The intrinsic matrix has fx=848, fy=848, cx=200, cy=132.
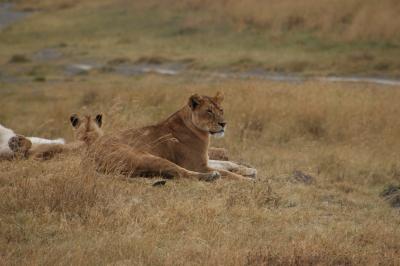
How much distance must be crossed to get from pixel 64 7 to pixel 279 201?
41655mm

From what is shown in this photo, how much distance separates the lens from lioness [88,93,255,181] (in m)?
8.61

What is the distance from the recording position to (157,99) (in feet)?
54.0

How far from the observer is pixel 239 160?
11.2 metres

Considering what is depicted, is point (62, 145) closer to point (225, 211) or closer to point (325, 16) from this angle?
point (225, 211)

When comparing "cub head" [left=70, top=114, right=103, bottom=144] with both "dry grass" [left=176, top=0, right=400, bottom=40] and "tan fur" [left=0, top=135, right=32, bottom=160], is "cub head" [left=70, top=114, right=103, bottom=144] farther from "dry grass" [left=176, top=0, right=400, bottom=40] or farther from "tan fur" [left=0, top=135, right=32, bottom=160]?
"dry grass" [left=176, top=0, right=400, bottom=40]

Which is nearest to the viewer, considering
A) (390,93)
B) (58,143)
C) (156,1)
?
(58,143)

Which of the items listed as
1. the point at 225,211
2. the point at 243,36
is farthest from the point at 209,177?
the point at 243,36

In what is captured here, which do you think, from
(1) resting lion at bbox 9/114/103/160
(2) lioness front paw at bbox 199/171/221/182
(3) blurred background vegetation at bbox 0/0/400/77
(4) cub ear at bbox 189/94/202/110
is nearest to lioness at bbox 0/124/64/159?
(1) resting lion at bbox 9/114/103/160

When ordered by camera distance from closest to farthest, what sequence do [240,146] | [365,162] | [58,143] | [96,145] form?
[96,145] → [58,143] → [365,162] → [240,146]

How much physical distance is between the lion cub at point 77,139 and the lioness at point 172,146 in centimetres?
69

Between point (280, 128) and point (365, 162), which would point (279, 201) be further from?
point (280, 128)

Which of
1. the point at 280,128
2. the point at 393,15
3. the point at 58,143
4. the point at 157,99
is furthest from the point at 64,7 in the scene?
the point at 58,143

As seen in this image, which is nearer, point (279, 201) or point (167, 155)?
point (279, 201)

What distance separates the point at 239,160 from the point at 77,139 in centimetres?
242
